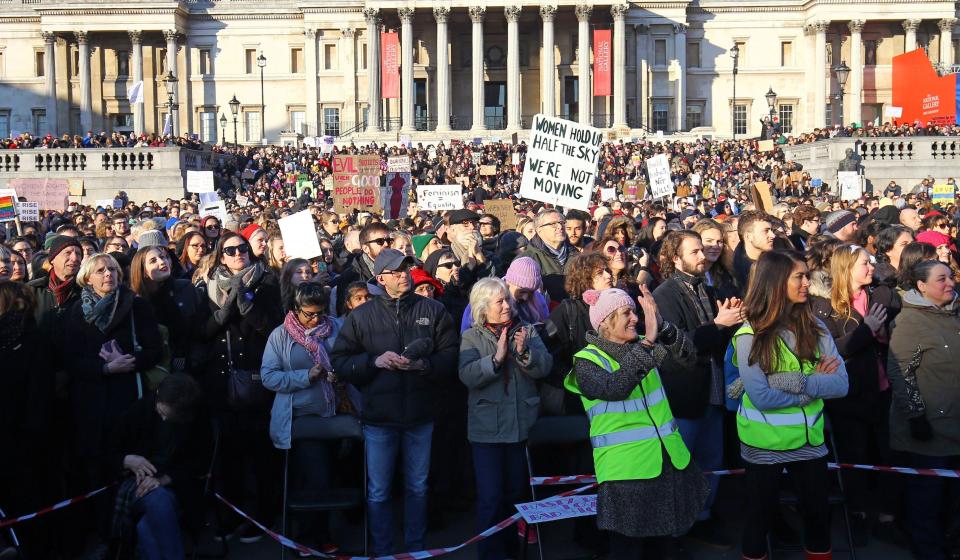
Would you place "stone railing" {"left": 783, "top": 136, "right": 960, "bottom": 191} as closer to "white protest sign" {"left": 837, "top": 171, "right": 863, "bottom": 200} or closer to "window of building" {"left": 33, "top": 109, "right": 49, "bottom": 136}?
"white protest sign" {"left": 837, "top": 171, "right": 863, "bottom": 200}

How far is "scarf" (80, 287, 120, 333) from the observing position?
295 inches

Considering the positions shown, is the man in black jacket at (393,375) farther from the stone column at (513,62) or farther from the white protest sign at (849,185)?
the stone column at (513,62)

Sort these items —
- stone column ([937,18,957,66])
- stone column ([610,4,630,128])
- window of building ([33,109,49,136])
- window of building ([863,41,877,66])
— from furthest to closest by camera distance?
window of building ([33,109,49,136]) < window of building ([863,41,877,66]) < stone column ([937,18,957,66]) < stone column ([610,4,630,128])

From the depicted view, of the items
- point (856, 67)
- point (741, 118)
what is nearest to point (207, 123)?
point (741, 118)

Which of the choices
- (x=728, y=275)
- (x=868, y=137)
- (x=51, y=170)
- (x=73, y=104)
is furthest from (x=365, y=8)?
(x=728, y=275)

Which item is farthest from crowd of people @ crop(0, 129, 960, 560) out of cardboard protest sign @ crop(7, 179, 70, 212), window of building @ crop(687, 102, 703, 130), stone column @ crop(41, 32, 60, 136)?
stone column @ crop(41, 32, 60, 136)

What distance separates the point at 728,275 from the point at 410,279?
116 inches

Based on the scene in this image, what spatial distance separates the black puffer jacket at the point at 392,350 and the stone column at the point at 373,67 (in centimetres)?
5374

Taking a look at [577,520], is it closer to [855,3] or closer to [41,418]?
[41,418]

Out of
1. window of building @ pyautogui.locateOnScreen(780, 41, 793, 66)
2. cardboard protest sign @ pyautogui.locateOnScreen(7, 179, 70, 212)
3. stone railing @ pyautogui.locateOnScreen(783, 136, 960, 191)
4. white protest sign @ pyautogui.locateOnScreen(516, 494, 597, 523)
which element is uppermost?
window of building @ pyautogui.locateOnScreen(780, 41, 793, 66)

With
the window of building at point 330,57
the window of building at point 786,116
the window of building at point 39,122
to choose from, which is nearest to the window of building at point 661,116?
the window of building at point 786,116

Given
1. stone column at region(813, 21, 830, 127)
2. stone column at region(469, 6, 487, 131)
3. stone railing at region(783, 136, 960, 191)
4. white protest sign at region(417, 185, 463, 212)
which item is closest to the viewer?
white protest sign at region(417, 185, 463, 212)

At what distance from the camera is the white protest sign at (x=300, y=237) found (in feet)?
35.1

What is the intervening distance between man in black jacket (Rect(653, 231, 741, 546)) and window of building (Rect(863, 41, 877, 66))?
203ft
